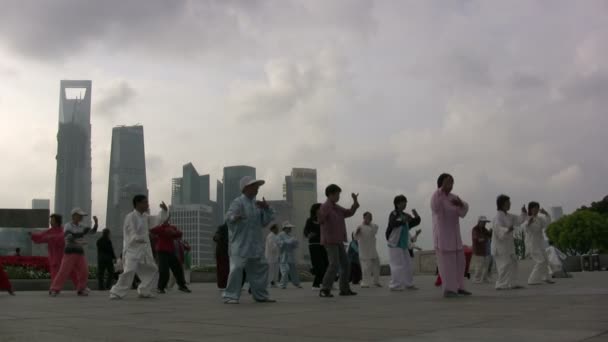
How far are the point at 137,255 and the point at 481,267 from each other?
8.79 m

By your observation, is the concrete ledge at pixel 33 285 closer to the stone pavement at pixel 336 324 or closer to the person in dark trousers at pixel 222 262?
the person in dark trousers at pixel 222 262

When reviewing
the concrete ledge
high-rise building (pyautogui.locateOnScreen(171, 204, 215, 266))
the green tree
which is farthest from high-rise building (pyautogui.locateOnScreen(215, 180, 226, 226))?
the concrete ledge

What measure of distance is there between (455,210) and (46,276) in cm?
1386

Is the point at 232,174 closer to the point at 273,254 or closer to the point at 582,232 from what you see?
the point at 582,232

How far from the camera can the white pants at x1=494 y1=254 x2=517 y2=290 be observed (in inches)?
485

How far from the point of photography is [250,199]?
9.98 m

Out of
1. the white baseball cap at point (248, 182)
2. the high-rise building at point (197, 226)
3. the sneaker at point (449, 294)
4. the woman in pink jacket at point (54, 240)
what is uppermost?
the high-rise building at point (197, 226)

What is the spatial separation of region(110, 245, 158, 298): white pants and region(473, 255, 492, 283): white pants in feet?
27.3

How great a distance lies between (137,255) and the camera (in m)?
11.6

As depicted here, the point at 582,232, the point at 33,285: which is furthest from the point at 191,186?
the point at 33,285

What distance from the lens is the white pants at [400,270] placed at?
44.2 ft

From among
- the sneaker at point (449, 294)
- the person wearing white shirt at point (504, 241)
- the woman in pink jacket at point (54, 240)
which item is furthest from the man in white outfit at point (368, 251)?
the woman in pink jacket at point (54, 240)

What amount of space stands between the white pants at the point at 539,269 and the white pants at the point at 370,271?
12.4ft

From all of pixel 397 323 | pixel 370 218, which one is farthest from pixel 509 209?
pixel 397 323
